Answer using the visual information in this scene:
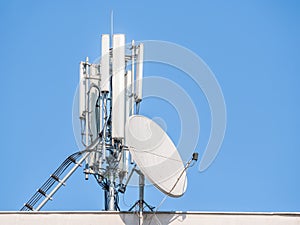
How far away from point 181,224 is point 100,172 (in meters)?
2.44

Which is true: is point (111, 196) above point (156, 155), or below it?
below

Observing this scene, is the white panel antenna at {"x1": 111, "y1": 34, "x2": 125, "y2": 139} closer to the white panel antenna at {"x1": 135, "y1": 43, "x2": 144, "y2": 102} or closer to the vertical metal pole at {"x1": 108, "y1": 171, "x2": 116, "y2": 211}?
the white panel antenna at {"x1": 135, "y1": 43, "x2": 144, "y2": 102}

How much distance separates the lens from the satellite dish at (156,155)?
Result: 16.9 m

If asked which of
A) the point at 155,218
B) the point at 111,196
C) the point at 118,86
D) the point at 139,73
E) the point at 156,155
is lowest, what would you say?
the point at 155,218

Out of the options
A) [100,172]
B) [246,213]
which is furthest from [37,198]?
[246,213]

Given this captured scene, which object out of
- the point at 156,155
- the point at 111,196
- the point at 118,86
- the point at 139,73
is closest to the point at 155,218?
the point at 156,155

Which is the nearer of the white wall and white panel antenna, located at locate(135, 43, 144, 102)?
the white wall

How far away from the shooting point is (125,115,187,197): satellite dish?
16.9m

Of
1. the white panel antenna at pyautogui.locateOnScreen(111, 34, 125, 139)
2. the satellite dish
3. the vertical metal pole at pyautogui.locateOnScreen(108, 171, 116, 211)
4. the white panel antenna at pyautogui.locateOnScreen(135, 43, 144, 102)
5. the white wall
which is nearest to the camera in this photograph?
the satellite dish

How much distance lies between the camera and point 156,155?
17547 mm

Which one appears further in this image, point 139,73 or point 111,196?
point 111,196

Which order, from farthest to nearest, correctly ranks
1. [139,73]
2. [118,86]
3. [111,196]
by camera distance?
[111,196] < [139,73] < [118,86]

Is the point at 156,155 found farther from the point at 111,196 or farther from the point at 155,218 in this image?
the point at 111,196

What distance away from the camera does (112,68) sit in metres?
18.7
